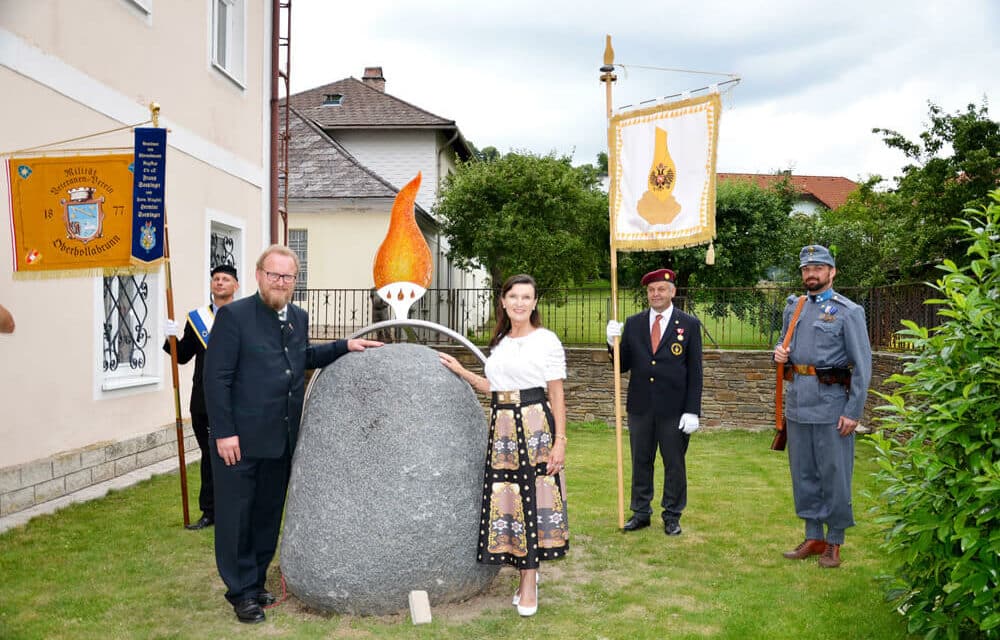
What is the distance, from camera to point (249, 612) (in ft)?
13.8

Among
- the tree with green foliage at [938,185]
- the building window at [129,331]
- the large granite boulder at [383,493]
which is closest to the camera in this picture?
the large granite boulder at [383,493]

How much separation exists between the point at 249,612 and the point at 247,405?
1120 millimetres

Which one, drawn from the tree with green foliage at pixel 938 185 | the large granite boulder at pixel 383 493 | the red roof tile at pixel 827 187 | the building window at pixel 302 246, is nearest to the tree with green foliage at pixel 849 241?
the tree with green foliage at pixel 938 185

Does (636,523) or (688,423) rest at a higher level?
(688,423)

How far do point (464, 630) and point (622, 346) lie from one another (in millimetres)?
3253

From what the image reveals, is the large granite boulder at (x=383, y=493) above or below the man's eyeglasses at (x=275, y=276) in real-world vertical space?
below

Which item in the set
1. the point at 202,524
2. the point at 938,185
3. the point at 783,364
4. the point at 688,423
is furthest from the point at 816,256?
the point at 938,185

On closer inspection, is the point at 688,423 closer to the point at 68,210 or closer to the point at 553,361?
the point at 553,361

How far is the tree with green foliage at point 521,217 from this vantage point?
18.9 m

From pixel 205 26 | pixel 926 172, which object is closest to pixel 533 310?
pixel 205 26

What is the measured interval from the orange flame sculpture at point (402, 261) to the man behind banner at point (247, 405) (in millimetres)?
626

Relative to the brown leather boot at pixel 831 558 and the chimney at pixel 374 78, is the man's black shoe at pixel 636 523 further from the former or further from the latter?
the chimney at pixel 374 78

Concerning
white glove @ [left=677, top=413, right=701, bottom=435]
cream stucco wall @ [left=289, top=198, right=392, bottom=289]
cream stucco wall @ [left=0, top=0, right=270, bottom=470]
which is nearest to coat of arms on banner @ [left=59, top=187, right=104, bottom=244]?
cream stucco wall @ [left=0, top=0, right=270, bottom=470]

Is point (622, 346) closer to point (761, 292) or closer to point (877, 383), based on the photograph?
point (877, 383)
